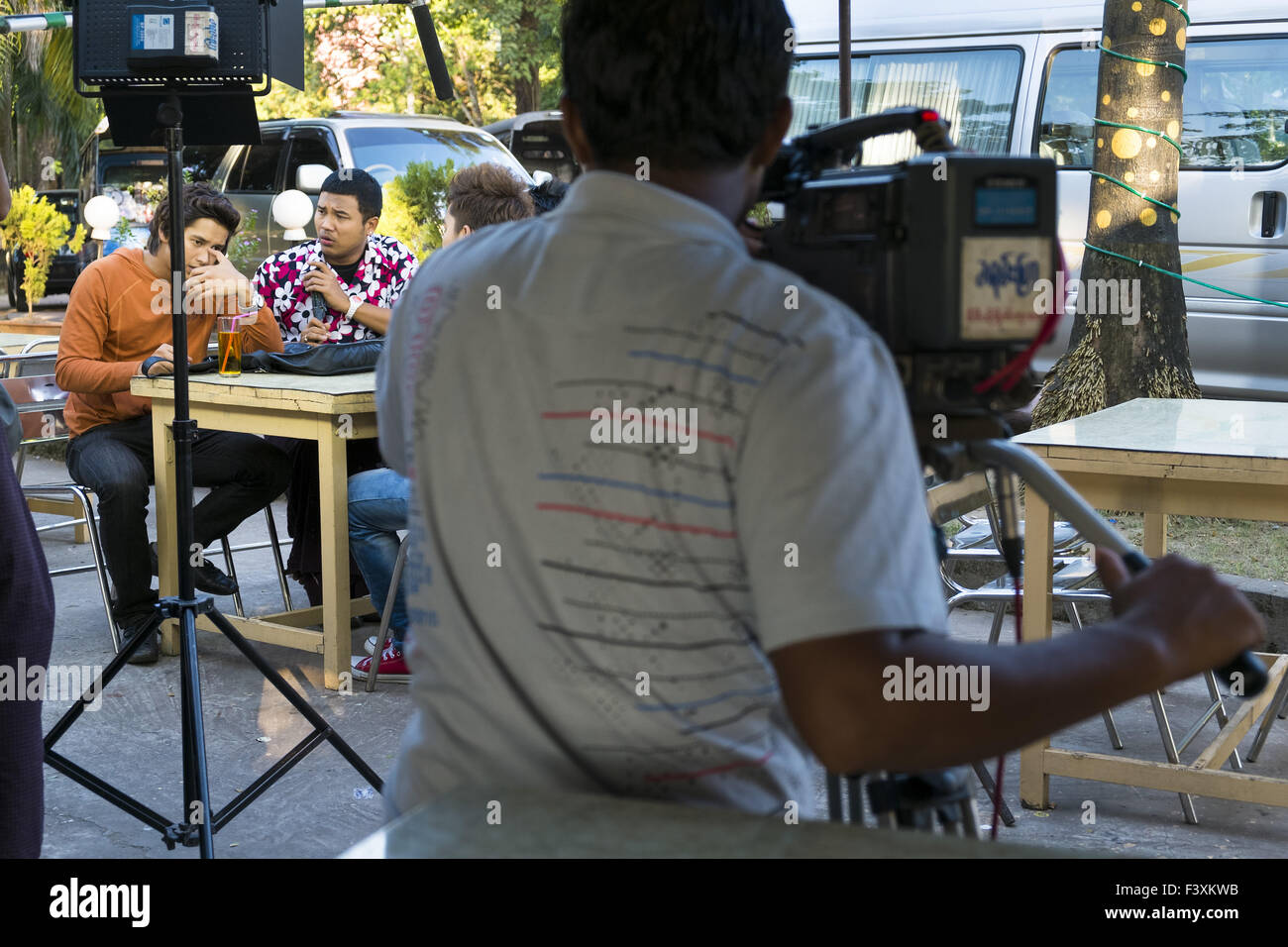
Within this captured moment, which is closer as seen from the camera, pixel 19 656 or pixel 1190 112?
pixel 19 656

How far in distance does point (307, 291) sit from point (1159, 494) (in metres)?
3.26

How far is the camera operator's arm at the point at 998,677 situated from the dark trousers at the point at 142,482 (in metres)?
3.93

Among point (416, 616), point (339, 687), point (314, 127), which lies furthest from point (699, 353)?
point (314, 127)

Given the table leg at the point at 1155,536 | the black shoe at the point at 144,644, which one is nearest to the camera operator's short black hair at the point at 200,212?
the black shoe at the point at 144,644

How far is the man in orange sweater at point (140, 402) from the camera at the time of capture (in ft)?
15.8

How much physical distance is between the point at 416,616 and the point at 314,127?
9.65 meters

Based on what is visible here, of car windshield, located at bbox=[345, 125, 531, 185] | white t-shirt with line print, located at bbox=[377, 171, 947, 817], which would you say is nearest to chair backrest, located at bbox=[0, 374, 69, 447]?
car windshield, located at bbox=[345, 125, 531, 185]

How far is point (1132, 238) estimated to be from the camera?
6.05 meters

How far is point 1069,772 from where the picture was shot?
11.4ft

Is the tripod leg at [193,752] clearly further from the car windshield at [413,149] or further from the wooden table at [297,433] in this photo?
the car windshield at [413,149]

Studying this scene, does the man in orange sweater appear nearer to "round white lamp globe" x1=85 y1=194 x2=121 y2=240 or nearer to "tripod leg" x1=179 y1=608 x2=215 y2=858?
"tripod leg" x1=179 y1=608 x2=215 y2=858

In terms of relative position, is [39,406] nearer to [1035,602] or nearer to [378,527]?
[378,527]

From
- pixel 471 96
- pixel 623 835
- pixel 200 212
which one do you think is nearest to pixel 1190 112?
pixel 200 212

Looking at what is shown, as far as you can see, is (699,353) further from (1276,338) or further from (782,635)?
(1276,338)
